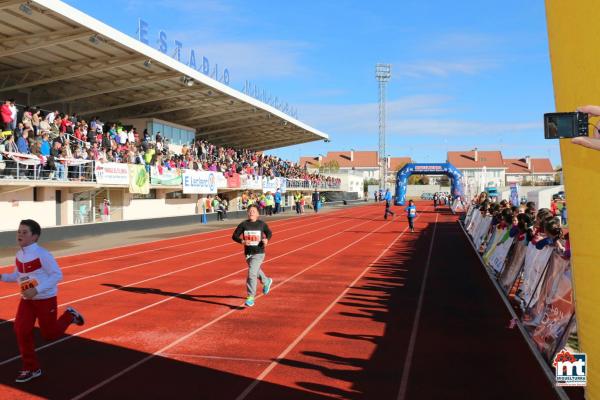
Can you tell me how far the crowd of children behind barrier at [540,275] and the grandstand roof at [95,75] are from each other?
50.1ft

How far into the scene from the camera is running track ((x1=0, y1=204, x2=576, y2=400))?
17.9 ft

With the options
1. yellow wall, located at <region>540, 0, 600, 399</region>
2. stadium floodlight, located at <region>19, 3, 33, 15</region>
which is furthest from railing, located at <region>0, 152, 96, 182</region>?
yellow wall, located at <region>540, 0, 600, 399</region>

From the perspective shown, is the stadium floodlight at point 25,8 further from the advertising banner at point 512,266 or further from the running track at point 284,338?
the advertising banner at point 512,266

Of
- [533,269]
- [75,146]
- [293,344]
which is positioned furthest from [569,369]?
[75,146]

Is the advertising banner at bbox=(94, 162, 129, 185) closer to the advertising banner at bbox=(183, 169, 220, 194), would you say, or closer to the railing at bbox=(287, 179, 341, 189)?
the advertising banner at bbox=(183, 169, 220, 194)

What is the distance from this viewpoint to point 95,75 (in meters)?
26.6

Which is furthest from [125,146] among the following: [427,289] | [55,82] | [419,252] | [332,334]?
[332,334]

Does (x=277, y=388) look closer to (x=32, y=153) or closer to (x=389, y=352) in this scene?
(x=389, y=352)

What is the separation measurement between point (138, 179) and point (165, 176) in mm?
2843

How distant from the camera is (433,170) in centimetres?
5228

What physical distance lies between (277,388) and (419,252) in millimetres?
12490

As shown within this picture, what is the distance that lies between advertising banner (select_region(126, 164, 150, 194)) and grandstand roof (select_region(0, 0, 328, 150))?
4.58 m

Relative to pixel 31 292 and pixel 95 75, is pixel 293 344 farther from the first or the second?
pixel 95 75

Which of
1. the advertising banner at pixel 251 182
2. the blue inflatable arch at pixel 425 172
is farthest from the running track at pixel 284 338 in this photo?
the blue inflatable arch at pixel 425 172
